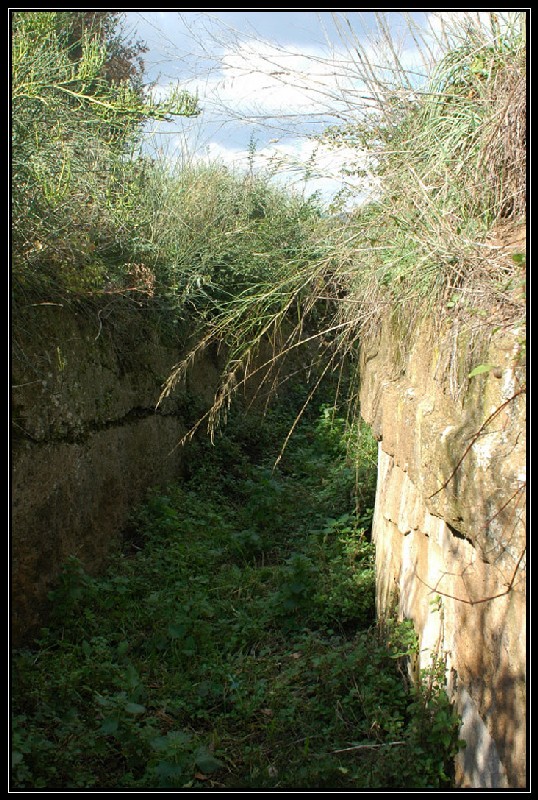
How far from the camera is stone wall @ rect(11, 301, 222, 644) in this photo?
3582 millimetres

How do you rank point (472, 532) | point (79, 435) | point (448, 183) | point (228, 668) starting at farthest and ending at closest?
1. point (79, 435)
2. point (228, 668)
3. point (448, 183)
4. point (472, 532)

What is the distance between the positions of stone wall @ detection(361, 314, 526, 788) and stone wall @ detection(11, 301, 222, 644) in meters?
1.80

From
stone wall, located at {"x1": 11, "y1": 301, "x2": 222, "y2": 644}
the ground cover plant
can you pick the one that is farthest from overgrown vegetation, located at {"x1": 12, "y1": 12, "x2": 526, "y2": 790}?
stone wall, located at {"x1": 11, "y1": 301, "x2": 222, "y2": 644}

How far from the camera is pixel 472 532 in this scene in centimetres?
209

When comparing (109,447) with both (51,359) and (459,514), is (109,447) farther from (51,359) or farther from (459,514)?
(459,514)

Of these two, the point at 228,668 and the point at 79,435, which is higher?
the point at 79,435

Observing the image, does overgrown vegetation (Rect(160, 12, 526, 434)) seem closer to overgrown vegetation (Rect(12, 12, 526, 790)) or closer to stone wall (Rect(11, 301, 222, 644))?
overgrown vegetation (Rect(12, 12, 526, 790))

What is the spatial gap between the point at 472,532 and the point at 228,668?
1982 mm

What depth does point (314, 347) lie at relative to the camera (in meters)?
9.09

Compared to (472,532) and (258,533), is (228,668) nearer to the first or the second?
(258,533)

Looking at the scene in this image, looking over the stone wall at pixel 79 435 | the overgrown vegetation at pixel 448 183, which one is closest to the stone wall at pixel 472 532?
the overgrown vegetation at pixel 448 183

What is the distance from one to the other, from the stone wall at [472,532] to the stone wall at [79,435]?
1799mm

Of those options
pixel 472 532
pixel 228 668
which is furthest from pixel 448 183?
pixel 228 668

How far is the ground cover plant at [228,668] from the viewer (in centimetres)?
271
